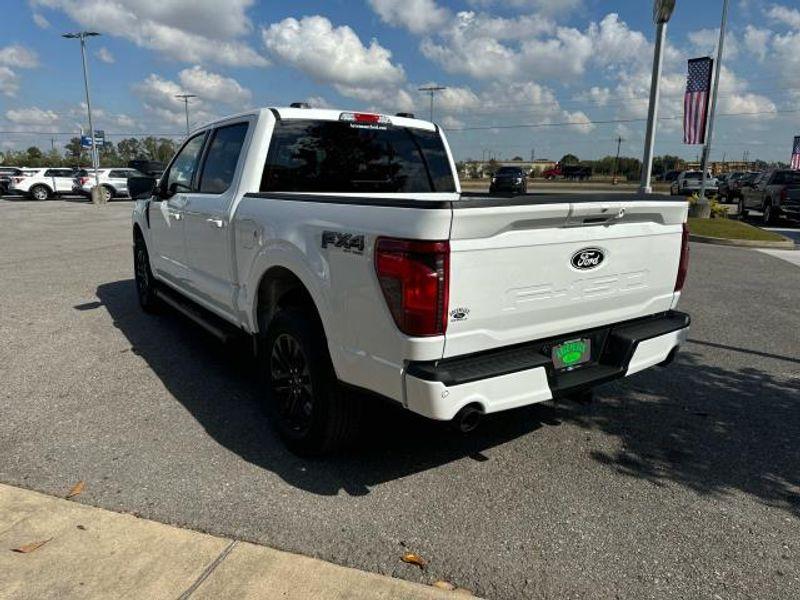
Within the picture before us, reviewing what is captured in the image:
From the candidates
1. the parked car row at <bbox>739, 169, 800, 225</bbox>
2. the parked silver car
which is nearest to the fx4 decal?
the parked car row at <bbox>739, 169, 800, 225</bbox>

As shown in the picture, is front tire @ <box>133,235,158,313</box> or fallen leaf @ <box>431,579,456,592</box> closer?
fallen leaf @ <box>431,579,456,592</box>

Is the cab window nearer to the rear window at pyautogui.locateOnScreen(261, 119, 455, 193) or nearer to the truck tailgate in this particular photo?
the rear window at pyautogui.locateOnScreen(261, 119, 455, 193)

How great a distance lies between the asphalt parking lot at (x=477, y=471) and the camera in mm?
2709

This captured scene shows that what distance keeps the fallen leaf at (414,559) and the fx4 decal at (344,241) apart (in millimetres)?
1379

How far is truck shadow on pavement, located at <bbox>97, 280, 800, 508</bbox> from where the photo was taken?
3432mm

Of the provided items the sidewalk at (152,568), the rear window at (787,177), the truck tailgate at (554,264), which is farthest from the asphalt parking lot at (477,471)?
the rear window at (787,177)

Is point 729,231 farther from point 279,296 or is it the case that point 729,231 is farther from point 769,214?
point 279,296

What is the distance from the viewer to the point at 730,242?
14.3 meters

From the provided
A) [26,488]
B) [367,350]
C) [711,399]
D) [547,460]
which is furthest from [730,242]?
[26,488]

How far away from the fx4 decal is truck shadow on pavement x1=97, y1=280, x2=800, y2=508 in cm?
91

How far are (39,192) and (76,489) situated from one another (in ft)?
112

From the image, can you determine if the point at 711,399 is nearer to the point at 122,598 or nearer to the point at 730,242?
the point at 122,598

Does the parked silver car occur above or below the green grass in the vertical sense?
above

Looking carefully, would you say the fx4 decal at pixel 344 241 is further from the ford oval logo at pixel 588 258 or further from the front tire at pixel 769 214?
the front tire at pixel 769 214
